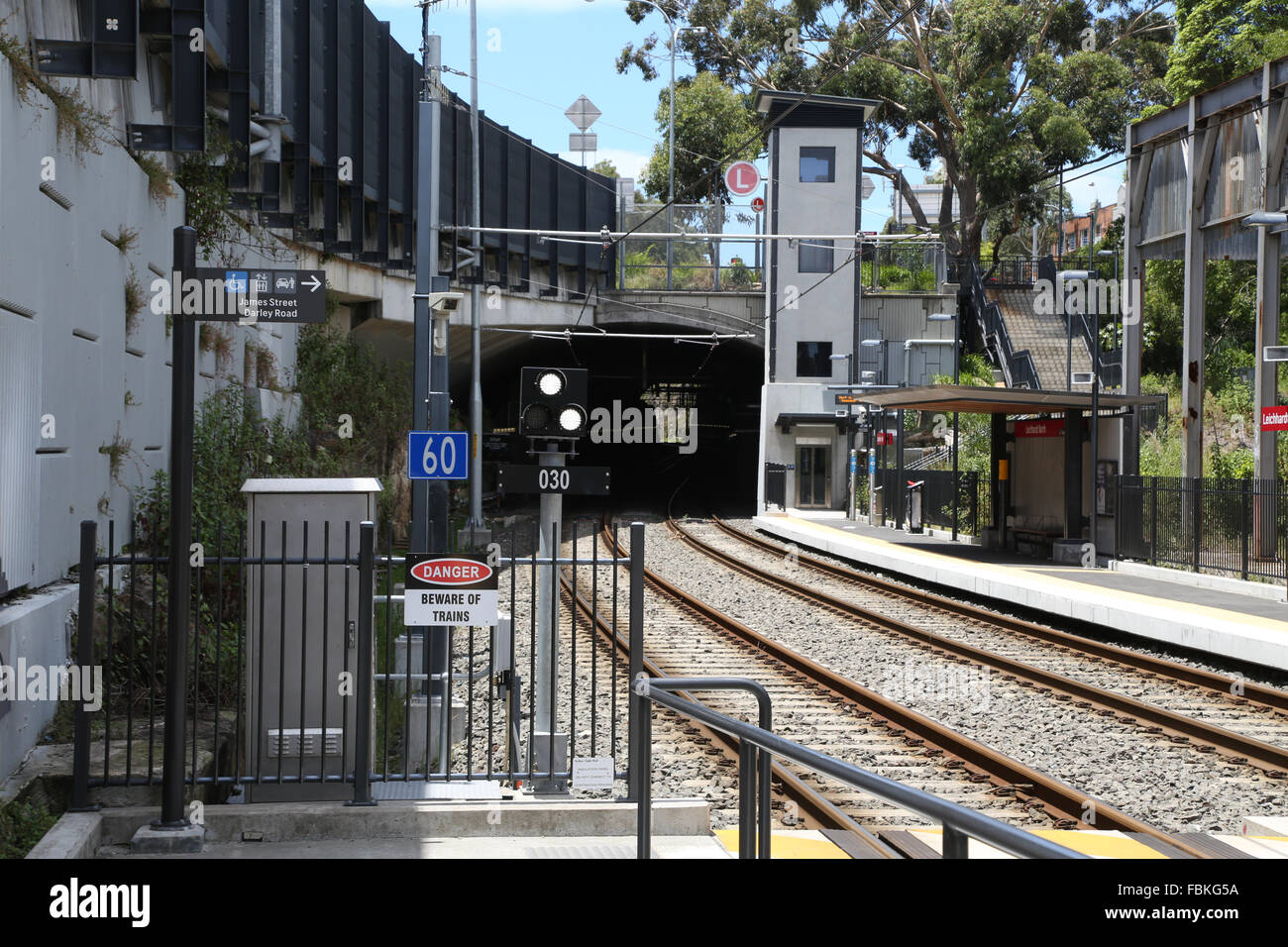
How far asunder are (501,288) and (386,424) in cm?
612

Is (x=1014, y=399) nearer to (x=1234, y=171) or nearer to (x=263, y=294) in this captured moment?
(x=1234, y=171)

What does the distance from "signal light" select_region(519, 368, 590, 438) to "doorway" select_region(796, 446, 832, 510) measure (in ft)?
122

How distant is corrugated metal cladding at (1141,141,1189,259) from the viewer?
23938mm

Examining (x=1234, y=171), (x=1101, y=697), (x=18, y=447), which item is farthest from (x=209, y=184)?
(x=1234, y=171)

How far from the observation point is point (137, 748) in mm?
7465

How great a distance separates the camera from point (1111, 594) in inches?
705

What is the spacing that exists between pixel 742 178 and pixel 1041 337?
1354 cm

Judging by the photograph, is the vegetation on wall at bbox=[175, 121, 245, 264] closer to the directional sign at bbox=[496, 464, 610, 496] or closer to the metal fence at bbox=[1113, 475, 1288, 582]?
the directional sign at bbox=[496, 464, 610, 496]

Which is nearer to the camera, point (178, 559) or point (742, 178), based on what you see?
point (178, 559)

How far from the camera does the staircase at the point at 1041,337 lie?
44.1 metres
